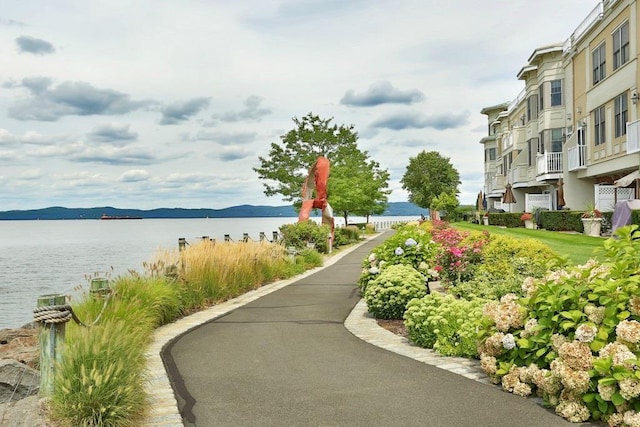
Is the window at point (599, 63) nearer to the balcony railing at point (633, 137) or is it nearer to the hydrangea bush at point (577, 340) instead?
the balcony railing at point (633, 137)

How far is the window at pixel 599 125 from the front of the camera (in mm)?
27484

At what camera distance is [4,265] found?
39594 millimetres

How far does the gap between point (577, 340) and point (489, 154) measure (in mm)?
63404

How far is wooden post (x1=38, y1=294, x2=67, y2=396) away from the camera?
5.39m

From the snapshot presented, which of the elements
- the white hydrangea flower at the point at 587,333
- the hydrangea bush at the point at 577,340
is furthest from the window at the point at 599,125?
the white hydrangea flower at the point at 587,333

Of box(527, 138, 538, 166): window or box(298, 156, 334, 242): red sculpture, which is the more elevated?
box(527, 138, 538, 166): window

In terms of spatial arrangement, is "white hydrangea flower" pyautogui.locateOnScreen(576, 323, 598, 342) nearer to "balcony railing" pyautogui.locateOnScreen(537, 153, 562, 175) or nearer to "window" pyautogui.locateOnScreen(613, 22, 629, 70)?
"window" pyautogui.locateOnScreen(613, 22, 629, 70)

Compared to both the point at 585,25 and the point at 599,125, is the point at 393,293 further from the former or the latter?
the point at 585,25

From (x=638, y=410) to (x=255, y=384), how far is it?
389 centimetres

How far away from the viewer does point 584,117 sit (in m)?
30.3

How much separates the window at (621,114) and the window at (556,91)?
31.4ft

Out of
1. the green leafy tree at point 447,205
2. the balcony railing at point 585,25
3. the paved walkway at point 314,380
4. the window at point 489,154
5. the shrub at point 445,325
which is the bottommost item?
the paved walkway at point 314,380

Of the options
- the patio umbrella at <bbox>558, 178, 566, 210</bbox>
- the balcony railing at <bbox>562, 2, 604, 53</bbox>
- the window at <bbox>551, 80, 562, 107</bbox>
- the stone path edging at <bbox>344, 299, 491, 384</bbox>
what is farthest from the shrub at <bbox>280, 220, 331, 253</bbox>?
the window at <bbox>551, 80, 562, 107</bbox>

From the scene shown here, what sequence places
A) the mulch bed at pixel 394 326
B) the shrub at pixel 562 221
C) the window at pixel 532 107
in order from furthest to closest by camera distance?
the window at pixel 532 107 < the shrub at pixel 562 221 < the mulch bed at pixel 394 326
